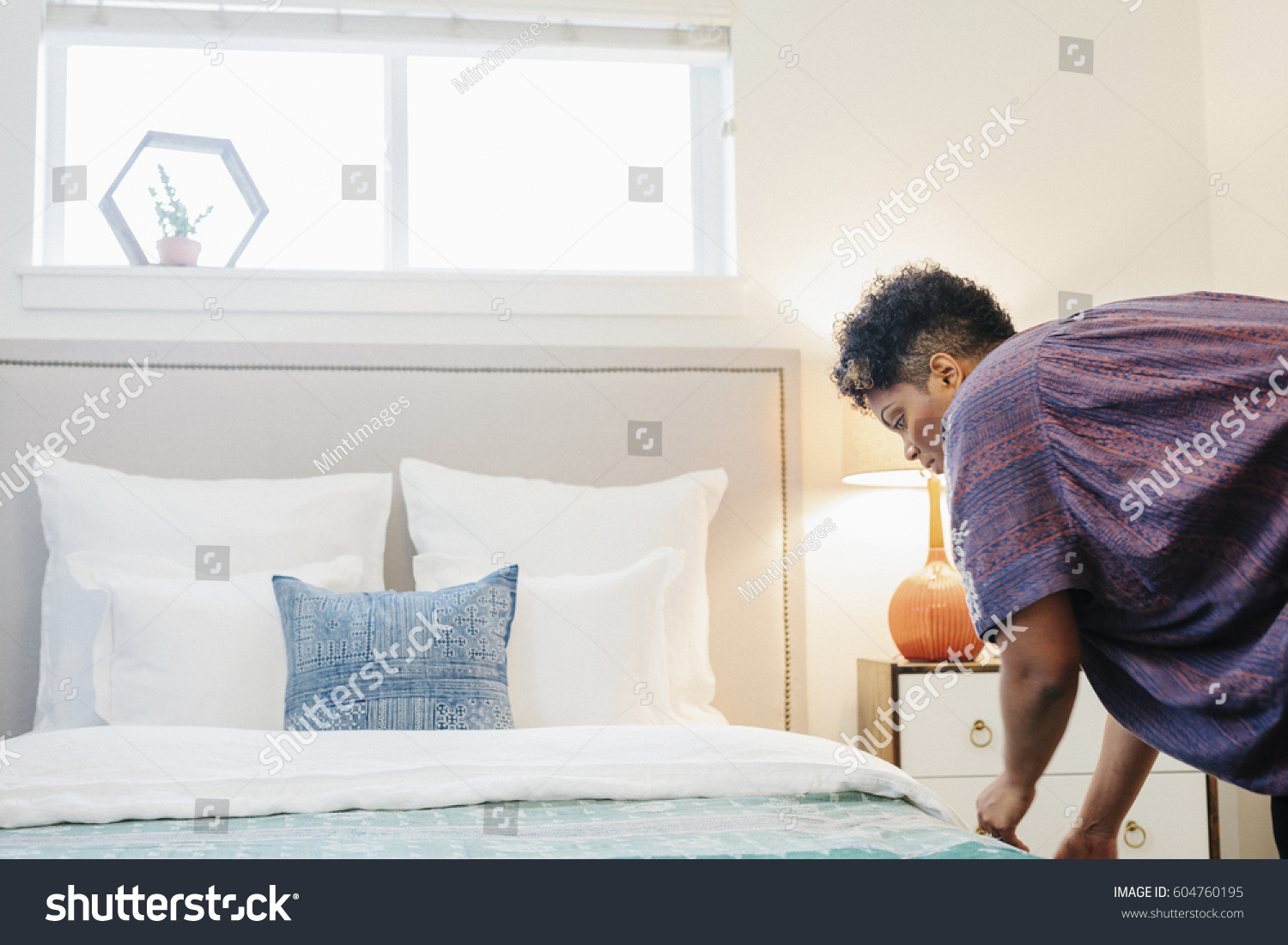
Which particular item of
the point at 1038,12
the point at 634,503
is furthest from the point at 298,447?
the point at 1038,12

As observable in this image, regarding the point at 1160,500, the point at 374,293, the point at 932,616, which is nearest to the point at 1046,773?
the point at 932,616

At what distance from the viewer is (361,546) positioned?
239cm

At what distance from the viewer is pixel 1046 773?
2.36m

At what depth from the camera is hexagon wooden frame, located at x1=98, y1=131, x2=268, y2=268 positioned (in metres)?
Answer: 2.71

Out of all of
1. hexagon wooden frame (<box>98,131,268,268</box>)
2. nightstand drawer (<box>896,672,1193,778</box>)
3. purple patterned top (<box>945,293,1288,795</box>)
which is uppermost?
hexagon wooden frame (<box>98,131,268,268</box>)

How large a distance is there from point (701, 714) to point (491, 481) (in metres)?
0.73

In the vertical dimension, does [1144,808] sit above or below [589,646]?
below

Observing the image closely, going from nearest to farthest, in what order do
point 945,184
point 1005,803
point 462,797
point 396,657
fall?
point 1005,803
point 462,797
point 396,657
point 945,184

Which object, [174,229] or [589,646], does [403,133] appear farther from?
[589,646]

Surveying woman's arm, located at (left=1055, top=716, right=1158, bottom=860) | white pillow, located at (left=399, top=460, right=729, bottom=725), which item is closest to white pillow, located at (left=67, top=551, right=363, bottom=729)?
white pillow, located at (left=399, top=460, right=729, bottom=725)

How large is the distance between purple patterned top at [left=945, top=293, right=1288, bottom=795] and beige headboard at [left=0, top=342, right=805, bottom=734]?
160 cm

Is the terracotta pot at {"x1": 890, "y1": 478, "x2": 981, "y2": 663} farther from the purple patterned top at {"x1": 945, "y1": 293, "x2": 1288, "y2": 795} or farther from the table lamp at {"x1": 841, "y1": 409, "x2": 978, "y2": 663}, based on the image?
the purple patterned top at {"x1": 945, "y1": 293, "x2": 1288, "y2": 795}

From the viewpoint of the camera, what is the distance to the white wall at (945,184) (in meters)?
2.73

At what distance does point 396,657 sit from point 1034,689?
1.22 m
